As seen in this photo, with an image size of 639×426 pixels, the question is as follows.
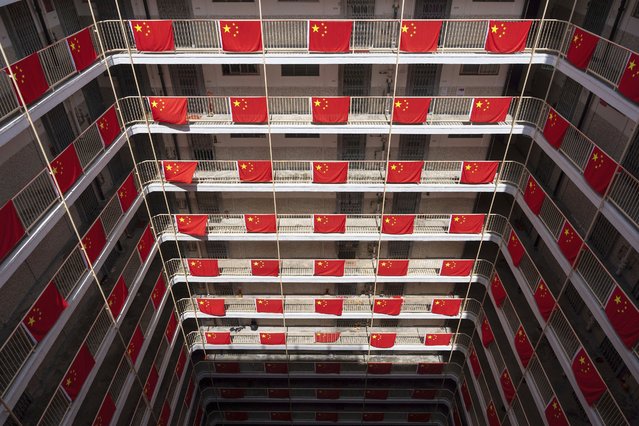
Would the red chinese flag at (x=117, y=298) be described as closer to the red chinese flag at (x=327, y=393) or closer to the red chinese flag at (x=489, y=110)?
the red chinese flag at (x=327, y=393)

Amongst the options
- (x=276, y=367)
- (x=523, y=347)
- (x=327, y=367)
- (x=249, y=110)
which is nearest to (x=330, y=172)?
(x=249, y=110)

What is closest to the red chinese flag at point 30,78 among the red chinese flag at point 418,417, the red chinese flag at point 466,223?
the red chinese flag at point 466,223

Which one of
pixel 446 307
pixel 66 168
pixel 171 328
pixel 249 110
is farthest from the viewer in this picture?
pixel 446 307

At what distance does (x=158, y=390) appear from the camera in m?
20.0

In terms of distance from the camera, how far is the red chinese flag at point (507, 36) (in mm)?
15180

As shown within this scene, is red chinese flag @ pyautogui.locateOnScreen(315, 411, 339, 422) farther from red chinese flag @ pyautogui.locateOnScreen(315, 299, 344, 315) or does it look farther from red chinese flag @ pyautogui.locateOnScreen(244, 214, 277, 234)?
red chinese flag @ pyautogui.locateOnScreen(244, 214, 277, 234)

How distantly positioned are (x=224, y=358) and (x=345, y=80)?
1643cm

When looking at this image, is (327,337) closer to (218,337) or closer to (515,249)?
(218,337)

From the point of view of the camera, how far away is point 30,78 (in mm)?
11820

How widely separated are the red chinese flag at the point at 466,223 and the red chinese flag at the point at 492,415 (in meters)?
7.89

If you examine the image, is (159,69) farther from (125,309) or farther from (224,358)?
(224,358)

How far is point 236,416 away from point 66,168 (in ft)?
64.1

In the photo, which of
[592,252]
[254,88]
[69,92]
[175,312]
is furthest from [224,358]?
[592,252]

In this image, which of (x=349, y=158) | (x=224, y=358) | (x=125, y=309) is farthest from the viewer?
(x=224, y=358)
